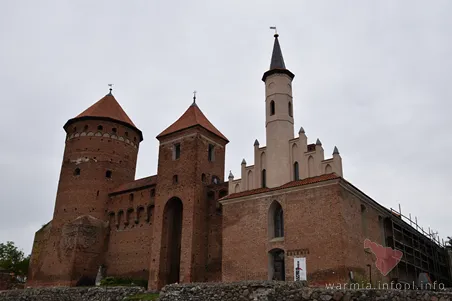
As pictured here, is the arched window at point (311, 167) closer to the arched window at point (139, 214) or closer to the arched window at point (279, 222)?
the arched window at point (279, 222)

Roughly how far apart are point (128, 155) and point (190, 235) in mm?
11040

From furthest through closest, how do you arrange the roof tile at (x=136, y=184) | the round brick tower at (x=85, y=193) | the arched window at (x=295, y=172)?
the roof tile at (x=136, y=184) < the round brick tower at (x=85, y=193) < the arched window at (x=295, y=172)

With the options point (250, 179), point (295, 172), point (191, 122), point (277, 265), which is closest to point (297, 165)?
point (295, 172)

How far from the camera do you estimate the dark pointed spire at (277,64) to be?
25.2 meters

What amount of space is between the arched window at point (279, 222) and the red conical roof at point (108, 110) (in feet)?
54.2

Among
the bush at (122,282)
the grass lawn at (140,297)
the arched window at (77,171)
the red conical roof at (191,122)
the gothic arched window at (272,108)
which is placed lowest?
the grass lawn at (140,297)

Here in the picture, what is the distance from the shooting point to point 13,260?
48.1 m

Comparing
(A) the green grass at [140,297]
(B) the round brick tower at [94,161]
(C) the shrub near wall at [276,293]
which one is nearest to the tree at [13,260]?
(B) the round brick tower at [94,161]

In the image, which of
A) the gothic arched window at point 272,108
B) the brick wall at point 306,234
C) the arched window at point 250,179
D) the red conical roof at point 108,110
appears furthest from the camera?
the red conical roof at point 108,110

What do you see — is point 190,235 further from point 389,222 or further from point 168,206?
point 389,222

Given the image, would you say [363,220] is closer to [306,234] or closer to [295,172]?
[306,234]

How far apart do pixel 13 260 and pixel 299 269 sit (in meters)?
38.9

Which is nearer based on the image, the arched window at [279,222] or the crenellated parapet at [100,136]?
the arched window at [279,222]

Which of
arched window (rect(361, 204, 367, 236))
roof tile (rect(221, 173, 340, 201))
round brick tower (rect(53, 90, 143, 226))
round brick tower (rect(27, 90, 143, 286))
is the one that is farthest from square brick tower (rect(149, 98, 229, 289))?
arched window (rect(361, 204, 367, 236))
